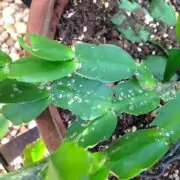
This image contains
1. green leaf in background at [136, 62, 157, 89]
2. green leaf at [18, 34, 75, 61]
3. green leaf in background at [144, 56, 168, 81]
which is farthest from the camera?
green leaf in background at [144, 56, 168, 81]

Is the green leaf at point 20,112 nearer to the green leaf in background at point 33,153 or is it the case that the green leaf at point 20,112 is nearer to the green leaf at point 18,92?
the green leaf at point 18,92

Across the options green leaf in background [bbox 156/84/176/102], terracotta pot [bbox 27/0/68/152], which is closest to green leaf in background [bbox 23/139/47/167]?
terracotta pot [bbox 27/0/68/152]

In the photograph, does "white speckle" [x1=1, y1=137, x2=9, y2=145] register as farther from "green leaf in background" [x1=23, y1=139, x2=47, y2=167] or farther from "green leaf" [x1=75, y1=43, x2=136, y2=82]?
"green leaf" [x1=75, y1=43, x2=136, y2=82]

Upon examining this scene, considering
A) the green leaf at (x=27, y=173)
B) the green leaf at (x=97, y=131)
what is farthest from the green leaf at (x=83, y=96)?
the green leaf at (x=27, y=173)

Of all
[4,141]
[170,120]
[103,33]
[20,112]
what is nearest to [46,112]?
[20,112]

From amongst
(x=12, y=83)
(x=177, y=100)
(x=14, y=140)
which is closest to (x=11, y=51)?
(x=14, y=140)

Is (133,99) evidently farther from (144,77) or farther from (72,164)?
(72,164)
